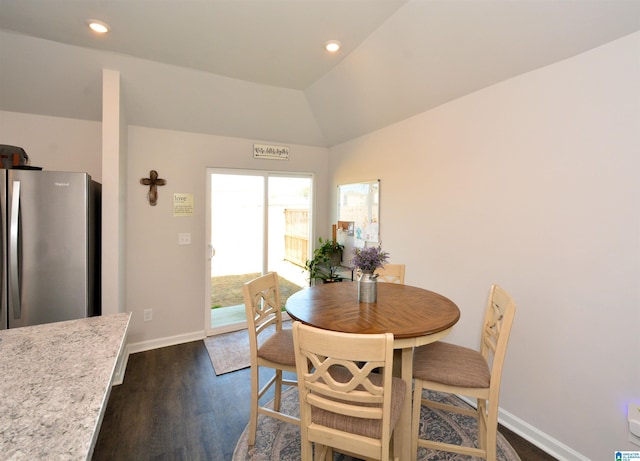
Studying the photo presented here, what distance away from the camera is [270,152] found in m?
4.00

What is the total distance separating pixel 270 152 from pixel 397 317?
2990 mm

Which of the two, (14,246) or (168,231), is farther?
(168,231)

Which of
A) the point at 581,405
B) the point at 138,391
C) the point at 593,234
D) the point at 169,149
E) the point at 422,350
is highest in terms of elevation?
the point at 169,149

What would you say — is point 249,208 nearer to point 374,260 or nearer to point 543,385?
point 374,260

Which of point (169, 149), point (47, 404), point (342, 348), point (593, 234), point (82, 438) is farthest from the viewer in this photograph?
point (169, 149)

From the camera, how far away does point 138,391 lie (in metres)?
2.54

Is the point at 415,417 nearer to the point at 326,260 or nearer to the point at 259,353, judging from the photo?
the point at 259,353

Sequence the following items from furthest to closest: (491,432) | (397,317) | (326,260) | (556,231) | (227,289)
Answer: (326,260) → (227,289) → (556,231) → (397,317) → (491,432)

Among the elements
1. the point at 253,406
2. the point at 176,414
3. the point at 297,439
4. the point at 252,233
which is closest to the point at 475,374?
the point at 297,439

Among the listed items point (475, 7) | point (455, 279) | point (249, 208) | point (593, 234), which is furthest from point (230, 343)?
point (475, 7)

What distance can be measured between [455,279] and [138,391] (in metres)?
2.88

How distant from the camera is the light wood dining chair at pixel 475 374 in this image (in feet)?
5.09

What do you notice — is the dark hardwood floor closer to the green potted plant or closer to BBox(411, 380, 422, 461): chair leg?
BBox(411, 380, 422, 461): chair leg

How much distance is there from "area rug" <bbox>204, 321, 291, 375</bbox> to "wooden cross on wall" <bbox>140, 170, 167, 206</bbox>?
1.75 meters
